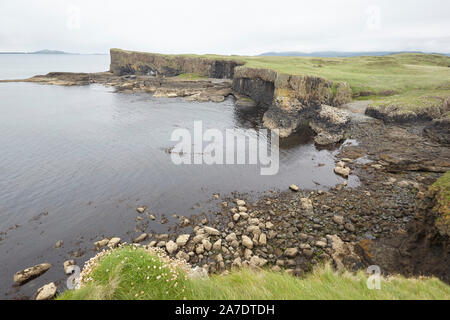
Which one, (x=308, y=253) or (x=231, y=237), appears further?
(x=231, y=237)

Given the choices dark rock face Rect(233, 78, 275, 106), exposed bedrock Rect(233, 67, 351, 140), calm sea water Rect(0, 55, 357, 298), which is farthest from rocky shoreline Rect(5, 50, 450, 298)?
dark rock face Rect(233, 78, 275, 106)

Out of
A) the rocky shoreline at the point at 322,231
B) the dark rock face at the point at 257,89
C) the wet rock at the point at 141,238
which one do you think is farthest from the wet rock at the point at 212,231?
the dark rock face at the point at 257,89

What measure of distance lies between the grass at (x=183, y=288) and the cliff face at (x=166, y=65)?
88376 mm

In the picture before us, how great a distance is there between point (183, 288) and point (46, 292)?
457 inches

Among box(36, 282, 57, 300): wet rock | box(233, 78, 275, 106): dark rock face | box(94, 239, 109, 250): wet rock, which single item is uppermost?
box(233, 78, 275, 106): dark rock face

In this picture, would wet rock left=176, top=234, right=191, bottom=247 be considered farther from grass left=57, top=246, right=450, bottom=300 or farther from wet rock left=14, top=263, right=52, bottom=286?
grass left=57, top=246, right=450, bottom=300

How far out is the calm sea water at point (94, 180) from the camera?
17844 mm

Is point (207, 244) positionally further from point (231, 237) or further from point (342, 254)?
point (342, 254)

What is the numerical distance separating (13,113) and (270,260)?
66.4 meters

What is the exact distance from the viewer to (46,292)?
13.3m

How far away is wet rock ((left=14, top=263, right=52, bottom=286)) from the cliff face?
84.8 metres

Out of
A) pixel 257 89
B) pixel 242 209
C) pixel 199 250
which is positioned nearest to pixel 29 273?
pixel 199 250

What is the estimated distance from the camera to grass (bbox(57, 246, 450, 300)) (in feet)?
20.8
